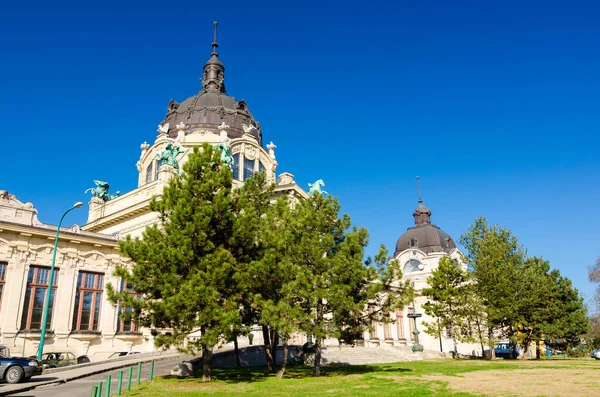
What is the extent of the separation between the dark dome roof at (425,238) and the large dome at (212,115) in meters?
33.4

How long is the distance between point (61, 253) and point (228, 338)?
1884 cm

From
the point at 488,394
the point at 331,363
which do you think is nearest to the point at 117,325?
the point at 331,363

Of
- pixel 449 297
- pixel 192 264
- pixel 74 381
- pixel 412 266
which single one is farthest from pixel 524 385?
pixel 412 266

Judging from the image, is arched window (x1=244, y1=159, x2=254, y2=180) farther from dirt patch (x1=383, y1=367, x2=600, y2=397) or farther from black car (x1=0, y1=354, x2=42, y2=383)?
black car (x1=0, y1=354, x2=42, y2=383)

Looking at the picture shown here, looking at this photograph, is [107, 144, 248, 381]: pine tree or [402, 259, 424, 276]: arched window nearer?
[107, 144, 248, 381]: pine tree

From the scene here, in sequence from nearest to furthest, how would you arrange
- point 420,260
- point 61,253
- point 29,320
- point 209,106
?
point 29,320, point 61,253, point 209,106, point 420,260

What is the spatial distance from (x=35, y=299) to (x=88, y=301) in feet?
11.2

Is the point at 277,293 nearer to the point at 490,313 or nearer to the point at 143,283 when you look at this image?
the point at 143,283

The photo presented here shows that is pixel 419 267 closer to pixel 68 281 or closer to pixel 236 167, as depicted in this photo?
pixel 236 167

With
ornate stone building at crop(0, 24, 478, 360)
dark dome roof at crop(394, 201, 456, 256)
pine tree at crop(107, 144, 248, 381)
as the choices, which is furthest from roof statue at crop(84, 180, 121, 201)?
dark dome roof at crop(394, 201, 456, 256)

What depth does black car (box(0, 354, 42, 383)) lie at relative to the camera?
57.9ft

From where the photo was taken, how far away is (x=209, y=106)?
54.5m

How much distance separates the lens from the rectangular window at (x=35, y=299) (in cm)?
2969

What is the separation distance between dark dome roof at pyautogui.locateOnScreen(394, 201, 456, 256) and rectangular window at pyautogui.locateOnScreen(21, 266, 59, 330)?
184 ft
